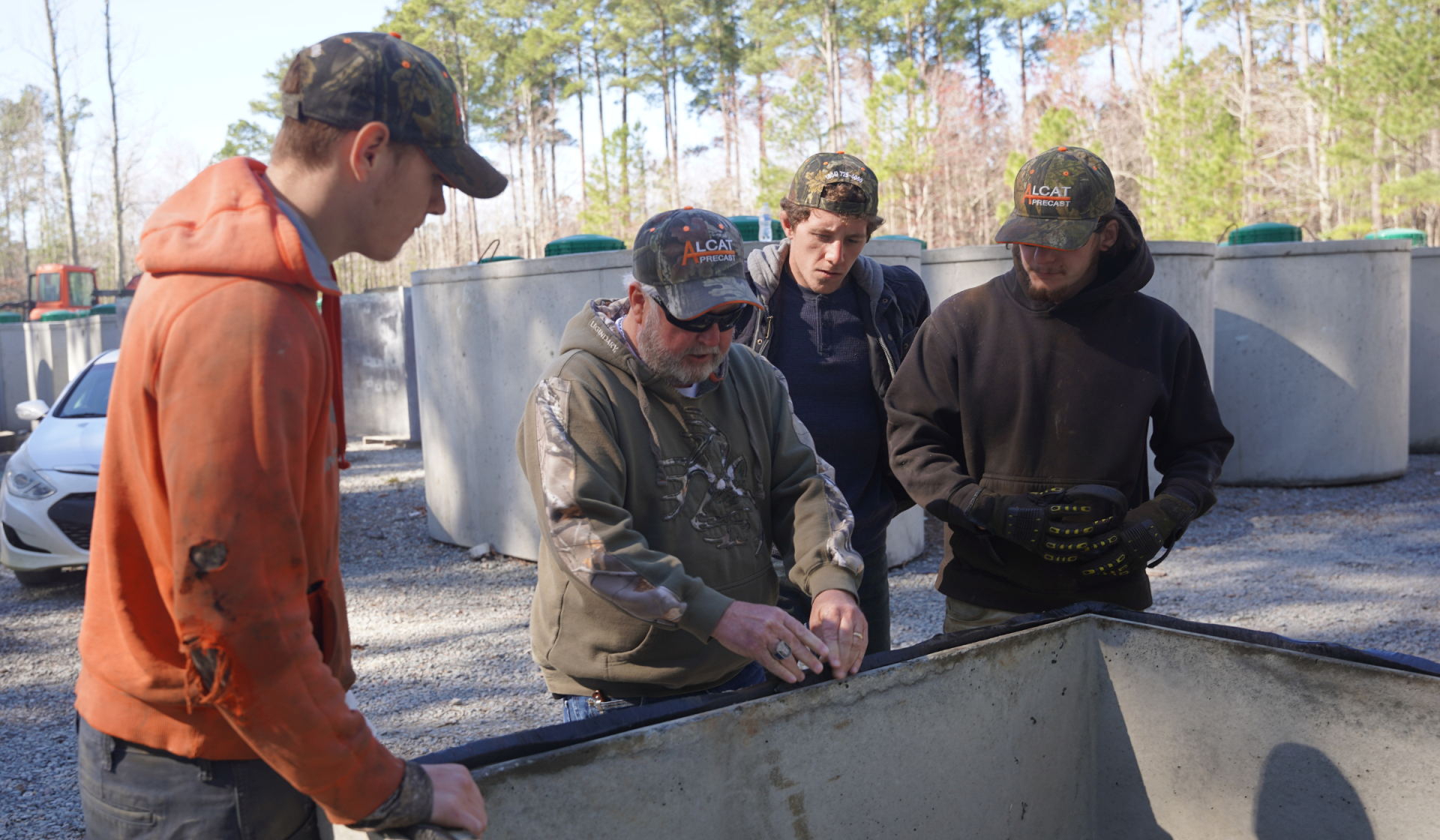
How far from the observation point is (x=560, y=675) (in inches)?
84.4

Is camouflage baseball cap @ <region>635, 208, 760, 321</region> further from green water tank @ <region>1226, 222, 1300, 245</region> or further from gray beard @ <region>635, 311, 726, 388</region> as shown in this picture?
green water tank @ <region>1226, 222, 1300, 245</region>

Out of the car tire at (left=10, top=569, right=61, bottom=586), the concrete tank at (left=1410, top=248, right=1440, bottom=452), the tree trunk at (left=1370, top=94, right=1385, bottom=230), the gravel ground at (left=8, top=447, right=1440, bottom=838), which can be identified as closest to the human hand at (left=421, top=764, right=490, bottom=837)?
the gravel ground at (left=8, top=447, right=1440, bottom=838)

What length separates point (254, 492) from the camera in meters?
1.09

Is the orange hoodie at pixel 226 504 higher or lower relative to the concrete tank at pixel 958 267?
lower

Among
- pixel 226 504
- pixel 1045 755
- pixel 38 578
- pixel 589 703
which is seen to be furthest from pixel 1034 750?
pixel 38 578

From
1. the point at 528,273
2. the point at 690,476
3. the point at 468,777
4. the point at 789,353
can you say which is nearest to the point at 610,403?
the point at 690,476

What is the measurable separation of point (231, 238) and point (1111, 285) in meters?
2.26

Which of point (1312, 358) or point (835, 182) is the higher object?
point (835, 182)

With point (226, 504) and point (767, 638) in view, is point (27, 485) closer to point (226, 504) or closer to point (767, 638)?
point (767, 638)

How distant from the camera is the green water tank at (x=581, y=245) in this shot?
7.00 m

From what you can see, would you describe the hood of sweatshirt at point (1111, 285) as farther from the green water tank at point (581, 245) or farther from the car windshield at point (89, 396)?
the car windshield at point (89, 396)

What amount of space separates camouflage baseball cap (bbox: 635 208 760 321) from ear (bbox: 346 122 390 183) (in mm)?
757

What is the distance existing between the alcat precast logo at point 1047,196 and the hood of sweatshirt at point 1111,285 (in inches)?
6.7

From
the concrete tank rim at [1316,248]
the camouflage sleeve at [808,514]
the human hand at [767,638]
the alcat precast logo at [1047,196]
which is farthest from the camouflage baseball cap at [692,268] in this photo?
the concrete tank rim at [1316,248]
